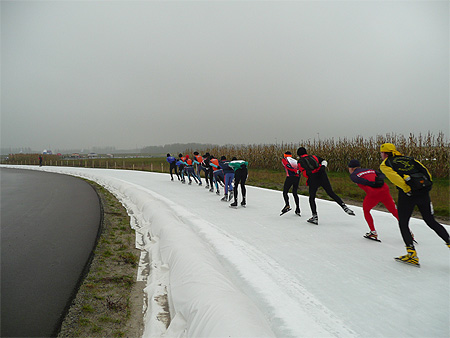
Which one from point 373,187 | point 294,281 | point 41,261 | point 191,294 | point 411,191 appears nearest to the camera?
point 191,294

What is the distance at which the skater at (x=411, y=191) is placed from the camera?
12.7 ft

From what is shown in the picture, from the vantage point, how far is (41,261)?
4.95m

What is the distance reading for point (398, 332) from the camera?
104 inches

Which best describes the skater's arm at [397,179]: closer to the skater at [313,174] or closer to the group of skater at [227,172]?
the skater at [313,174]

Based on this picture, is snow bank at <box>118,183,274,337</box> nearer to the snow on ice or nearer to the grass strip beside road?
the snow on ice

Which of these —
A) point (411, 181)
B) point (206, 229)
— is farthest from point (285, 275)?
point (206, 229)

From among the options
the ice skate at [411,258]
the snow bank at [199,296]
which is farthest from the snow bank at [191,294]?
the ice skate at [411,258]

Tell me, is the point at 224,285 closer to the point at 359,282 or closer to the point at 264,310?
the point at 264,310

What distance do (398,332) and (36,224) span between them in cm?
845

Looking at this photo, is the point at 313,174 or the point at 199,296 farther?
the point at 313,174

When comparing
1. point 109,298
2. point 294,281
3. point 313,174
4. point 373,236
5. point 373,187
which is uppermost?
point 313,174

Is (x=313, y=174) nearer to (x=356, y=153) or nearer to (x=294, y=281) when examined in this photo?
(x=294, y=281)

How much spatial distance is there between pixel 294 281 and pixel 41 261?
433cm

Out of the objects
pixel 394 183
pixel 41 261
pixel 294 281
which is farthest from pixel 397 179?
pixel 41 261
